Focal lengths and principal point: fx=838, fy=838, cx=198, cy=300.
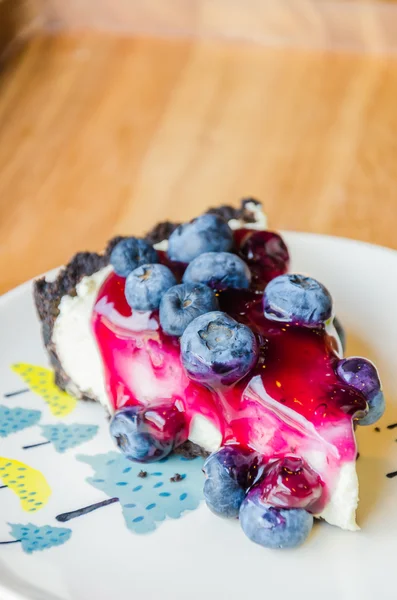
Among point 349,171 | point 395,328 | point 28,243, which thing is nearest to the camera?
point 395,328

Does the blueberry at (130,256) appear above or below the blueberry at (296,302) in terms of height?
above

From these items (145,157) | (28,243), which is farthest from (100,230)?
(145,157)

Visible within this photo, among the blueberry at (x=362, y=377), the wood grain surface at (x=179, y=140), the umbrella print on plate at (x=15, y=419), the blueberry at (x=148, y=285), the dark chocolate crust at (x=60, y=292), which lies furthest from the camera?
the wood grain surface at (x=179, y=140)

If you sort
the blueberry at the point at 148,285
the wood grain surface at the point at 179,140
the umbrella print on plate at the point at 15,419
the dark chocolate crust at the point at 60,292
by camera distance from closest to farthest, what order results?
1. the blueberry at the point at 148,285
2. the umbrella print on plate at the point at 15,419
3. the dark chocolate crust at the point at 60,292
4. the wood grain surface at the point at 179,140

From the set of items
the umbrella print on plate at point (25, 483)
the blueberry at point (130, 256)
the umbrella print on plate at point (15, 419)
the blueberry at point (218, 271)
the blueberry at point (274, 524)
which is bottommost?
the blueberry at point (274, 524)

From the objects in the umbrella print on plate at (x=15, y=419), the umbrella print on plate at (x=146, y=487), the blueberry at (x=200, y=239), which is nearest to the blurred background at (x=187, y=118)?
the umbrella print on plate at (x=15, y=419)

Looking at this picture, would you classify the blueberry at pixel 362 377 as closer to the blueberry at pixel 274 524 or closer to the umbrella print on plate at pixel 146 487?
the blueberry at pixel 274 524

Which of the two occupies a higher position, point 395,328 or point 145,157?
point 145,157

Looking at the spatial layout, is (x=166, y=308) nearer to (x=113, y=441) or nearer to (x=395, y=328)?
(x=113, y=441)

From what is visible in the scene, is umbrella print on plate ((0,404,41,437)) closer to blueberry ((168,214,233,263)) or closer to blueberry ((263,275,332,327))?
blueberry ((168,214,233,263))

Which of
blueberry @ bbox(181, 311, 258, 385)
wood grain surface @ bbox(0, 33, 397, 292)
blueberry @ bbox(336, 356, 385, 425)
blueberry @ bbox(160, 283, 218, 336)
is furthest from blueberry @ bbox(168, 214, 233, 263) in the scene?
wood grain surface @ bbox(0, 33, 397, 292)
